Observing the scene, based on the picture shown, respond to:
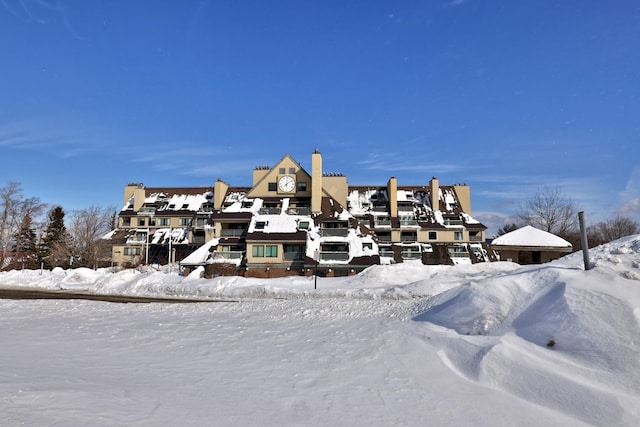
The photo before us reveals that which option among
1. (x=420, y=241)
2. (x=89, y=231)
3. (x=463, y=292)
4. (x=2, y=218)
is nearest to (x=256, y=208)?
(x=420, y=241)

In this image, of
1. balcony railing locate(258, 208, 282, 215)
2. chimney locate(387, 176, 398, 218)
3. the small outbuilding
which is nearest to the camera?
the small outbuilding

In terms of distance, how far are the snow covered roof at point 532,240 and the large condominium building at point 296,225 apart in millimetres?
7018

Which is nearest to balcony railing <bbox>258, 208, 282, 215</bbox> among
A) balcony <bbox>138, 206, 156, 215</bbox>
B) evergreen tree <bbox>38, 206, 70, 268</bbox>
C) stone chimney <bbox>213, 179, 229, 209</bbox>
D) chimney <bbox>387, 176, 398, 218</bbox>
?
stone chimney <bbox>213, 179, 229, 209</bbox>

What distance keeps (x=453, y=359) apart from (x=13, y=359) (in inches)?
388

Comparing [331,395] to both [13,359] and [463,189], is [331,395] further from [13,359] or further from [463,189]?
[463,189]

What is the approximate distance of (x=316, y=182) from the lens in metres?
47.2

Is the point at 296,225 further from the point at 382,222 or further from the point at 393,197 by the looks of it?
the point at 393,197

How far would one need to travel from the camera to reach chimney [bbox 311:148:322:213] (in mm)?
45938

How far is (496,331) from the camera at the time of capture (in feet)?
28.9

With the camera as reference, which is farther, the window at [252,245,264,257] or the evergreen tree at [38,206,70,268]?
the evergreen tree at [38,206,70,268]

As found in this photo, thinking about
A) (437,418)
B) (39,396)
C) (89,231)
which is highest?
(89,231)

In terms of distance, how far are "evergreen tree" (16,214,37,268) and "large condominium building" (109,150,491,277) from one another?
56.3ft

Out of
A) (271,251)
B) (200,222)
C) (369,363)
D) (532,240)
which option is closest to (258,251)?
(271,251)

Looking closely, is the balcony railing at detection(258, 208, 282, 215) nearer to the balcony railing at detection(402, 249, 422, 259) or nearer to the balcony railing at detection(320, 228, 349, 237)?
the balcony railing at detection(320, 228, 349, 237)
